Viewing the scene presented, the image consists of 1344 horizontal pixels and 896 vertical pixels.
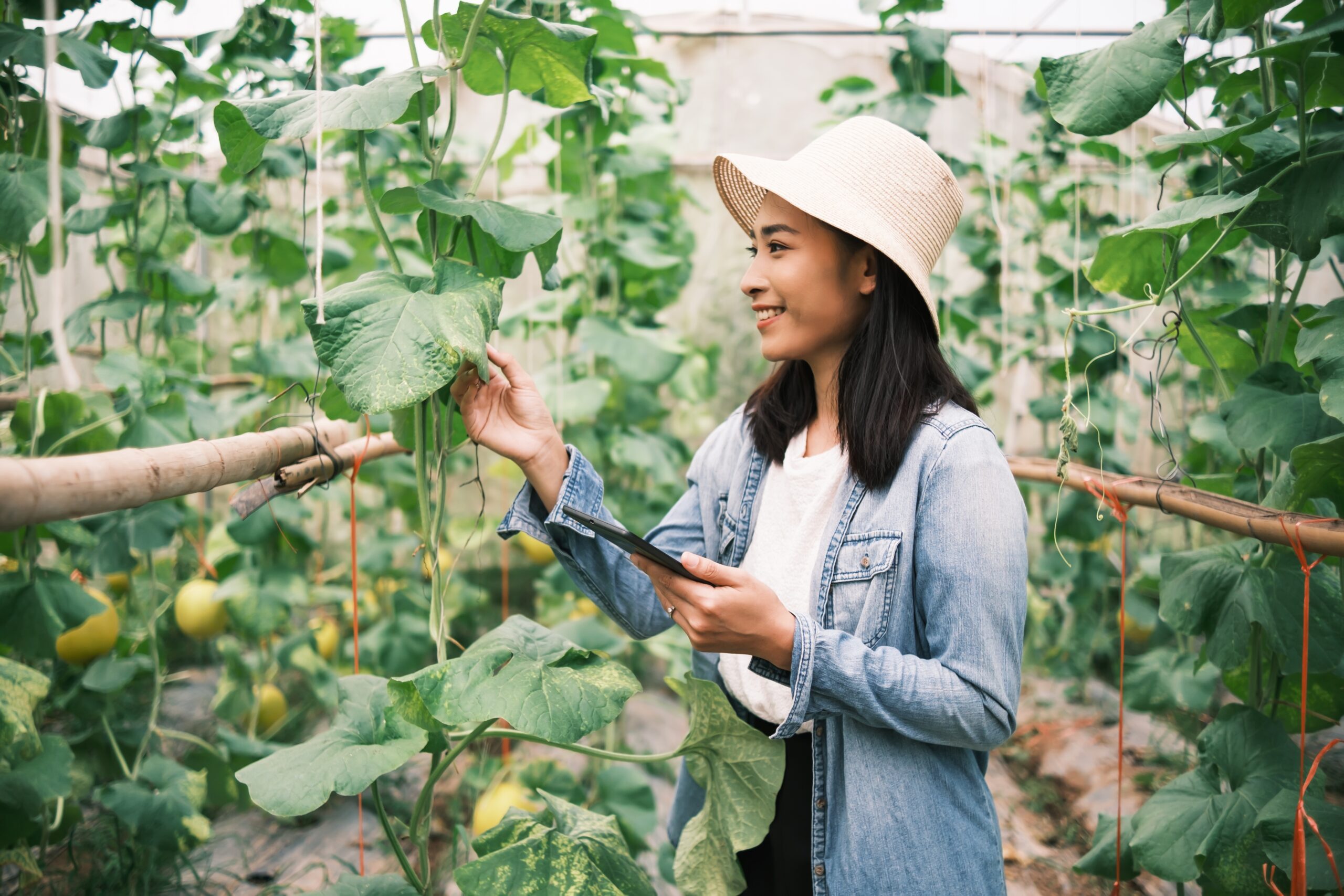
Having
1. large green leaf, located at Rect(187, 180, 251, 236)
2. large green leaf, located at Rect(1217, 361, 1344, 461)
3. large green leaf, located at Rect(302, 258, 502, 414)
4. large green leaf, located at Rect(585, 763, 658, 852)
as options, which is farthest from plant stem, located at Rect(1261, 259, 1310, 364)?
large green leaf, located at Rect(187, 180, 251, 236)

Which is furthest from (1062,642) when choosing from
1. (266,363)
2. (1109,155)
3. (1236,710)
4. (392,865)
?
(266,363)

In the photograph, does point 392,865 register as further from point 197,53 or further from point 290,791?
point 197,53

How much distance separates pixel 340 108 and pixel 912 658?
3.03 feet

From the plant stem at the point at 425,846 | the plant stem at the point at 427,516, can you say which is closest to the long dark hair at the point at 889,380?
the plant stem at the point at 427,516

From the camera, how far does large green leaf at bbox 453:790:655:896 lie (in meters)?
1.12

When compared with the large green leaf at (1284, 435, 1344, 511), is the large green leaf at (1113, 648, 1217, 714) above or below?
below

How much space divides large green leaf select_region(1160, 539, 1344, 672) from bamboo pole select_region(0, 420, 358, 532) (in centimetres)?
144

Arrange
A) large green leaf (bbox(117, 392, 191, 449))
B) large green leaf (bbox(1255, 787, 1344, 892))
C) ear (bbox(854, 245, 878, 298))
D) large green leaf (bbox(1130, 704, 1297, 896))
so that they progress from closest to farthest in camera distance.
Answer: large green leaf (bbox(1255, 787, 1344, 892)) → ear (bbox(854, 245, 878, 298)) → large green leaf (bbox(1130, 704, 1297, 896)) → large green leaf (bbox(117, 392, 191, 449))

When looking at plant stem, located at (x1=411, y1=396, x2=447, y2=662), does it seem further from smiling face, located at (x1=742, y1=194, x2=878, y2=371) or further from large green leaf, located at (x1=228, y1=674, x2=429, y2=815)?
smiling face, located at (x1=742, y1=194, x2=878, y2=371)

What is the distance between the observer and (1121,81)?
1.27 meters

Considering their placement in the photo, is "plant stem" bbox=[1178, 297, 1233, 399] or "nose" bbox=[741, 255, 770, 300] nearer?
"nose" bbox=[741, 255, 770, 300]

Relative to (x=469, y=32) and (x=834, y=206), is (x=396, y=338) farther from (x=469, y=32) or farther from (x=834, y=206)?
(x=834, y=206)

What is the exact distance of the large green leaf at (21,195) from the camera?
1471mm

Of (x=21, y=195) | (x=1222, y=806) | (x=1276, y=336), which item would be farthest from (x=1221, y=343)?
(x=21, y=195)
